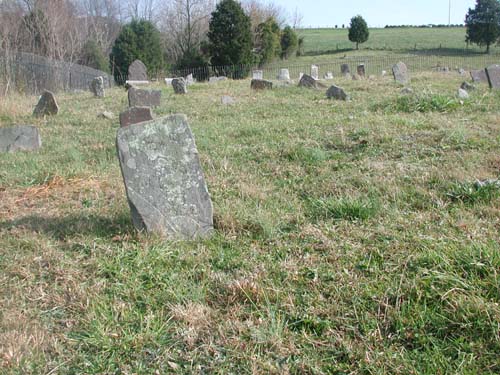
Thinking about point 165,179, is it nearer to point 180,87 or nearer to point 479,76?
point 180,87

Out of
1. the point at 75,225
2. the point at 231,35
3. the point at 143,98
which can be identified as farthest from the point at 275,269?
the point at 231,35

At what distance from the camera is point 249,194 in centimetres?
429

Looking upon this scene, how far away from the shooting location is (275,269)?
287 cm

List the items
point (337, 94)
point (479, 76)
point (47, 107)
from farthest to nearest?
point (479, 76), point (337, 94), point (47, 107)

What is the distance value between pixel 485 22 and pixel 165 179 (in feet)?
127

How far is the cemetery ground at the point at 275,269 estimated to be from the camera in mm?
2188

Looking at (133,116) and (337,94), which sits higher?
(337,94)

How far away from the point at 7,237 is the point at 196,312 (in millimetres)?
2004

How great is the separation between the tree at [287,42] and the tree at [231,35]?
1133 cm

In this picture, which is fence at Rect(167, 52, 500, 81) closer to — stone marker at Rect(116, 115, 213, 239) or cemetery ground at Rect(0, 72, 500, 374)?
cemetery ground at Rect(0, 72, 500, 374)

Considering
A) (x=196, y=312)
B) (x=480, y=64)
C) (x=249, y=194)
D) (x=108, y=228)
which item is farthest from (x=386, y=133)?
(x=480, y=64)

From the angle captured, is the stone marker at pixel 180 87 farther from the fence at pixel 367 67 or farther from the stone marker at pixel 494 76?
the fence at pixel 367 67

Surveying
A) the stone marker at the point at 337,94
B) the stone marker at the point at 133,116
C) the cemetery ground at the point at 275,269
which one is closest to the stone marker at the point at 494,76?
the stone marker at the point at 337,94

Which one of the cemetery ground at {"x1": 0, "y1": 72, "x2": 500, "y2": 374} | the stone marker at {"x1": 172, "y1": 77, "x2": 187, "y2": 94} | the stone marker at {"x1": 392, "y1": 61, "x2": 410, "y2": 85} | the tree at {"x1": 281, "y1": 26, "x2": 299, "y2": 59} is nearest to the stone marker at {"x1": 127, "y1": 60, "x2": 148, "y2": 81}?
the stone marker at {"x1": 172, "y1": 77, "x2": 187, "y2": 94}
